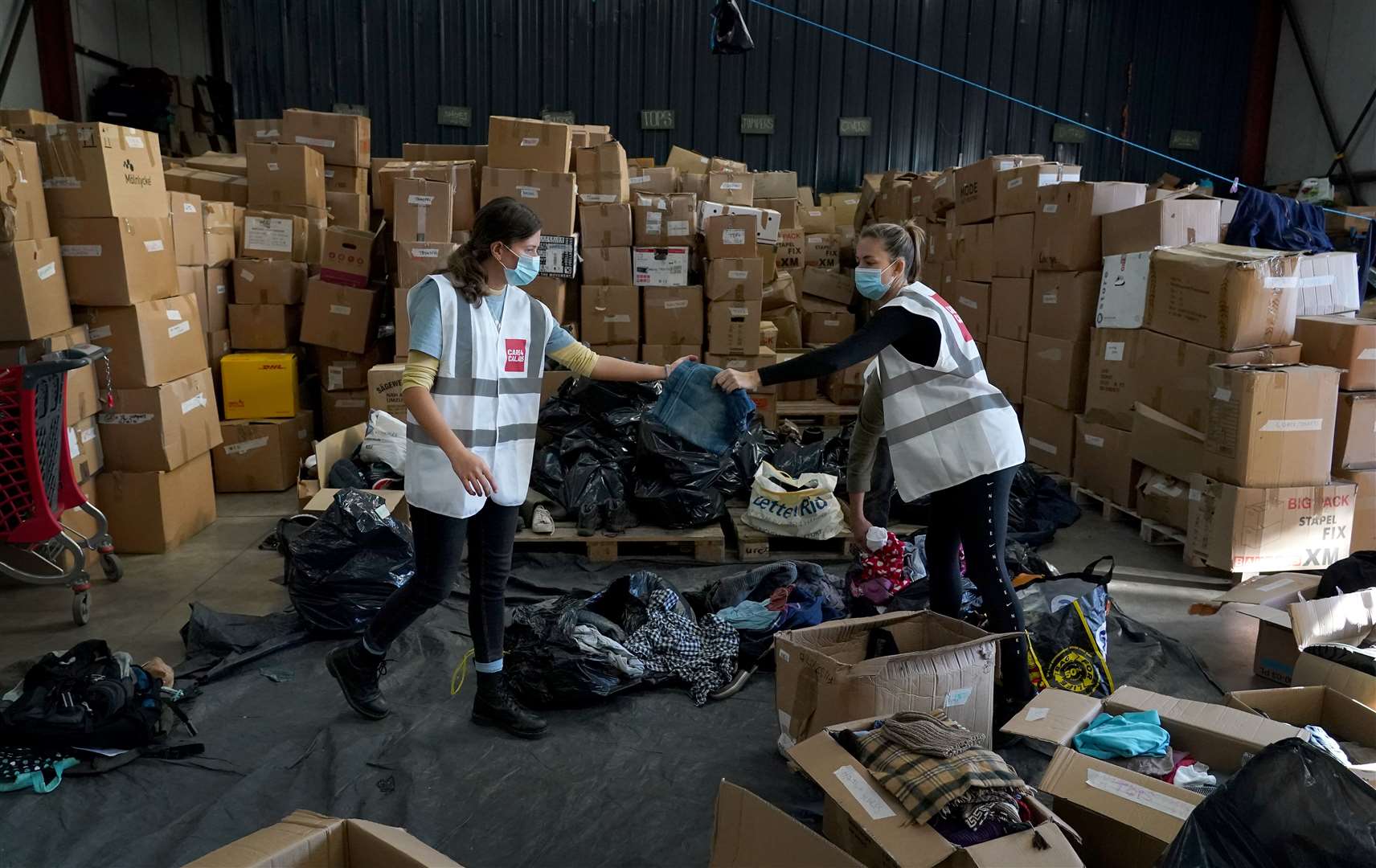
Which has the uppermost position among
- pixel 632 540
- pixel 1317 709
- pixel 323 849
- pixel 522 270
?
pixel 522 270

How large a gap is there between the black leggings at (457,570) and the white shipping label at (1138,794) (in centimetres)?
154

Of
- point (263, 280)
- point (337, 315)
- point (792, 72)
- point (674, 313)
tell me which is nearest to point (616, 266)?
point (674, 313)

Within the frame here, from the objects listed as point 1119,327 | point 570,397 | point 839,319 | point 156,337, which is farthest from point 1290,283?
point 156,337

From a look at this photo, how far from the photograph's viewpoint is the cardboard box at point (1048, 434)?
5.53m

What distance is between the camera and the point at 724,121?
971cm

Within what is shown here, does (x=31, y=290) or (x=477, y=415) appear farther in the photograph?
(x=31, y=290)

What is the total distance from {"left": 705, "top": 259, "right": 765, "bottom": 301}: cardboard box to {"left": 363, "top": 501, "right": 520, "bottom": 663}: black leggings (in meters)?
3.59

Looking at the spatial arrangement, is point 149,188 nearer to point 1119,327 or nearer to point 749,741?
point 749,741

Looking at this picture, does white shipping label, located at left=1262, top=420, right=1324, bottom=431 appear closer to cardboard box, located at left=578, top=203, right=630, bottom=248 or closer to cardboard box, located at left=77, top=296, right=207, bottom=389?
cardboard box, located at left=578, top=203, right=630, bottom=248

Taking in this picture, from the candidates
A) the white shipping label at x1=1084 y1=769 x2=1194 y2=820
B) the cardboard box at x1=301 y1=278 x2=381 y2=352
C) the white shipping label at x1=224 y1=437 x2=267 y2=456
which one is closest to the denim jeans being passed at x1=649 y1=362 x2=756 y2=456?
the white shipping label at x1=1084 y1=769 x2=1194 y2=820

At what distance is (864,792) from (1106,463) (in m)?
3.83

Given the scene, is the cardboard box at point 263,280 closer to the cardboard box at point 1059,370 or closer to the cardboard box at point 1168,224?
the cardboard box at point 1059,370

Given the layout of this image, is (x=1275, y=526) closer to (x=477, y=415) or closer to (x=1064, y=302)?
(x=1064, y=302)

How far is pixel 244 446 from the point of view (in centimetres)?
561
